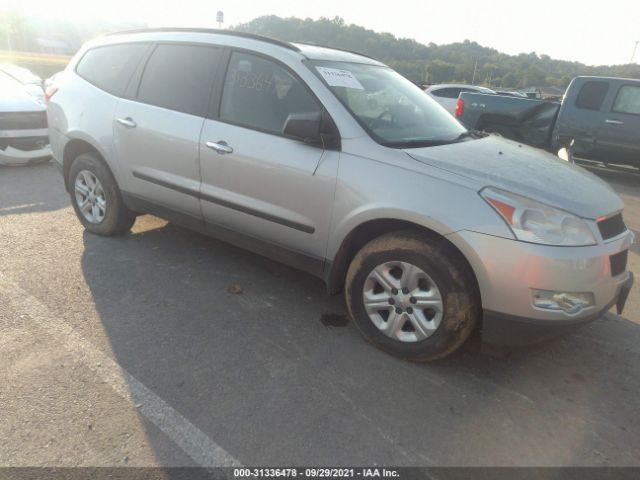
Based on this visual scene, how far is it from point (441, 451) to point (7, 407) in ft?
6.81

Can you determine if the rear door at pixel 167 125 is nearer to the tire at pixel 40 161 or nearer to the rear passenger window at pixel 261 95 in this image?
the rear passenger window at pixel 261 95

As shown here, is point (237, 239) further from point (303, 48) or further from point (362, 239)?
point (303, 48)

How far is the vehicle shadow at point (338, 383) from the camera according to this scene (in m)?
2.27

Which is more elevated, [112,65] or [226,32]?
[226,32]

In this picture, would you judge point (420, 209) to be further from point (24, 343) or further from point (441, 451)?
point (24, 343)

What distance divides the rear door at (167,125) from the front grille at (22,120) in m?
3.73

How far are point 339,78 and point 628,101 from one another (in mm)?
8033

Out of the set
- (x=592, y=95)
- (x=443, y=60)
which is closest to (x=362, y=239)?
(x=592, y=95)

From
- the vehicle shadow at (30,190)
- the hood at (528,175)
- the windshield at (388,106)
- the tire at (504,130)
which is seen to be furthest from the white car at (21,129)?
the tire at (504,130)

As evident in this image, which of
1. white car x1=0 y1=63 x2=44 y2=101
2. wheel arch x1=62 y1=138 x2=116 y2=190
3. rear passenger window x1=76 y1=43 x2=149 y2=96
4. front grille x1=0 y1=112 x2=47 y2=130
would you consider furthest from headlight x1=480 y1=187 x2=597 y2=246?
white car x1=0 y1=63 x2=44 y2=101

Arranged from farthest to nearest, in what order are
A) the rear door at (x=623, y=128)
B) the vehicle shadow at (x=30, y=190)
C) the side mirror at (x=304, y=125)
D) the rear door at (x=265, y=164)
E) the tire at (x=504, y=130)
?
the tire at (x=504, y=130), the rear door at (x=623, y=128), the vehicle shadow at (x=30, y=190), the rear door at (x=265, y=164), the side mirror at (x=304, y=125)

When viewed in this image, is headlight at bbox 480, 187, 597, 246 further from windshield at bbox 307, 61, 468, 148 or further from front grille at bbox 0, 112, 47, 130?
front grille at bbox 0, 112, 47, 130

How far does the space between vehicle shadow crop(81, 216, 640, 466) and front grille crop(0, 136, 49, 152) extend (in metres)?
4.18

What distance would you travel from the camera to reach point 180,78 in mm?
3719
